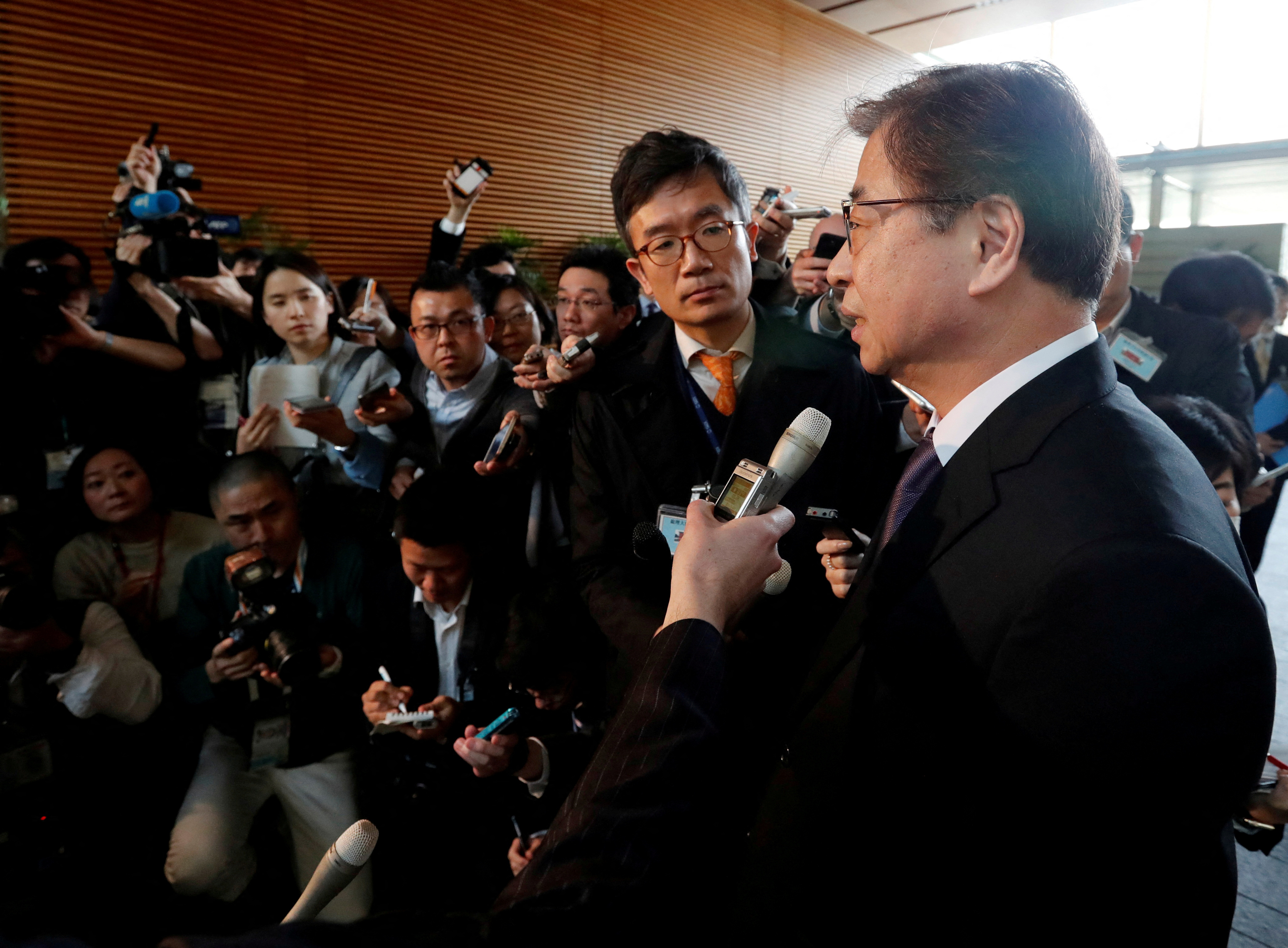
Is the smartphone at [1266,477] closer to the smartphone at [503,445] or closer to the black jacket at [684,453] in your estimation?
the black jacket at [684,453]

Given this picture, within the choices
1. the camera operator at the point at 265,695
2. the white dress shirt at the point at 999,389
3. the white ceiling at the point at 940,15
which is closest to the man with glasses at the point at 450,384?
the camera operator at the point at 265,695

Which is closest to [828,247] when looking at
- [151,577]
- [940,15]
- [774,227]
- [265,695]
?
[774,227]

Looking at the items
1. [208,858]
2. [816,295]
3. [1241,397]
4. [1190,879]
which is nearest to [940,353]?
[1190,879]

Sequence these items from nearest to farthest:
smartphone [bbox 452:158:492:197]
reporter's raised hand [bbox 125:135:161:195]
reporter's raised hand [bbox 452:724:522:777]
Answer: reporter's raised hand [bbox 452:724:522:777] → reporter's raised hand [bbox 125:135:161:195] → smartphone [bbox 452:158:492:197]

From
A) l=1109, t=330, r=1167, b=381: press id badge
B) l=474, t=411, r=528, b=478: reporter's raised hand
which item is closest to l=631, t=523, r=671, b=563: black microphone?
l=474, t=411, r=528, b=478: reporter's raised hand

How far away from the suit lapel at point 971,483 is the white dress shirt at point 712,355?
785 mm

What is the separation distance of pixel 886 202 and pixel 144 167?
274cm

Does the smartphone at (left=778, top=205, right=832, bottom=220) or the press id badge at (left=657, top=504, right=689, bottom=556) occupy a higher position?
the smartphone at (left=778, top=205, right=832, bottom=220)

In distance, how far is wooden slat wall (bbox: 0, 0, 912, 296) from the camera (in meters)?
4.16

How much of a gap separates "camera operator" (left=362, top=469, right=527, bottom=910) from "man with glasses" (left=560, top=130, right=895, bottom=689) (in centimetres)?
61

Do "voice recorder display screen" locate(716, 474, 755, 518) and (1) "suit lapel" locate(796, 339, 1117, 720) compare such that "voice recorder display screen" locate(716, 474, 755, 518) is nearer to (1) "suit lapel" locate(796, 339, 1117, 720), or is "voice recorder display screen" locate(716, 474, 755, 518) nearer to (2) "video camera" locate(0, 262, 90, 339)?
(1) "suit lapel" locate(796, 339, 1117, 720)

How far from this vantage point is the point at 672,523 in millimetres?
1276

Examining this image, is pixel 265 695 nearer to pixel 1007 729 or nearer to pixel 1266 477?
pixel 1007 729

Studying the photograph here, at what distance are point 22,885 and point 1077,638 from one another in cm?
262
